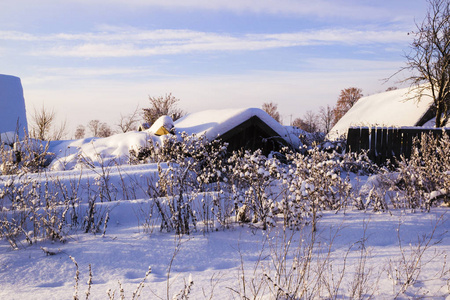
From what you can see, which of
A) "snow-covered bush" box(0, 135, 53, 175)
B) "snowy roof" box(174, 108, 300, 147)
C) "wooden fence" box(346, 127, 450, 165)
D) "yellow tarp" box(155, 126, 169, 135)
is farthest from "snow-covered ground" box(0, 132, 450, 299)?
"wooden fence" box(346, 127, 450, 165)

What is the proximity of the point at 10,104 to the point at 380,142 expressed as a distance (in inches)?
723

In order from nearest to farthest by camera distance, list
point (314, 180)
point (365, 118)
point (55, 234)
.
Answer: point (55, 234) → point (314, 180) → point (365, 118)

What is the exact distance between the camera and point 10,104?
2022 centimetres

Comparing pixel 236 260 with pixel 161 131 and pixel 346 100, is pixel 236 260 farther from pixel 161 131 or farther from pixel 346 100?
pixel 346 100

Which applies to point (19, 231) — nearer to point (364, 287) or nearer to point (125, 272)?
point (125, 272)

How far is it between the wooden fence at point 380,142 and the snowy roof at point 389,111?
3.50 m

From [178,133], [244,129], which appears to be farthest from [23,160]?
[244,129]

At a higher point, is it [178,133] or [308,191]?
[178,133]

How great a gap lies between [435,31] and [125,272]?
2076 cm

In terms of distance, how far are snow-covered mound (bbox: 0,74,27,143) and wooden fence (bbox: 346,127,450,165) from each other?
16.2 m

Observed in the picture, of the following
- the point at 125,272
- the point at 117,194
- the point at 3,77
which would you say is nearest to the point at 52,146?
the point at 3,77

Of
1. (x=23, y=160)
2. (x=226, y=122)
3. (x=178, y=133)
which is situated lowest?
(x=23, y=160)

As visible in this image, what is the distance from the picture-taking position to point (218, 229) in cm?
476

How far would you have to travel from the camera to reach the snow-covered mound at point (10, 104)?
19703mm
